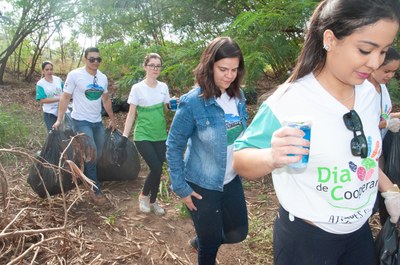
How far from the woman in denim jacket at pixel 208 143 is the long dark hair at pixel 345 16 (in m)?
1.01

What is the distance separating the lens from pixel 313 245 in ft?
4.68

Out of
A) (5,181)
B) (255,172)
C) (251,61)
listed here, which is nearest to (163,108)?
(251,61)

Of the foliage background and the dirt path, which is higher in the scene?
the foliage background

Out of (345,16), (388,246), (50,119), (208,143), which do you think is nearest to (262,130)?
(345,16)

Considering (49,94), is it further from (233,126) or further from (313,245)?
(313,245)

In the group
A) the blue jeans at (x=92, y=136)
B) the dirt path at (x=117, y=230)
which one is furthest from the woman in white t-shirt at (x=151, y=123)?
the blue jeans at (x=92, y=136)

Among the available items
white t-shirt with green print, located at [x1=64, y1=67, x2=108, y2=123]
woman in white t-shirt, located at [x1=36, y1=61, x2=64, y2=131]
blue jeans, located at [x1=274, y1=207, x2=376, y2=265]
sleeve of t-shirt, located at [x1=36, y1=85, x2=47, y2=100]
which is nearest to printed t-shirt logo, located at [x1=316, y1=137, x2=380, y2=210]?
blue jeans, located at [x1=274, y1=207, x2=376, y2=265]

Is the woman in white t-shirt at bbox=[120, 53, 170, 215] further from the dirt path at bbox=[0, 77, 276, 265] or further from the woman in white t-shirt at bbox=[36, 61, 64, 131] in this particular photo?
the woman in white t-shirt at bbox=[36, 61, 64, 131]

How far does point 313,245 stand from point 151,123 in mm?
2584

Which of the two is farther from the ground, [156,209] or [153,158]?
[153,158]

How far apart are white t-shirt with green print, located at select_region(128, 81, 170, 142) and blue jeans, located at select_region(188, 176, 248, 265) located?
4.72ft

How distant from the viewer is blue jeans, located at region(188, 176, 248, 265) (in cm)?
238

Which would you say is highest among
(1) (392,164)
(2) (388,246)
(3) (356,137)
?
(3) (356,137)

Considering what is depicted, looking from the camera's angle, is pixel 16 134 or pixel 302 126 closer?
pixel 302 126
